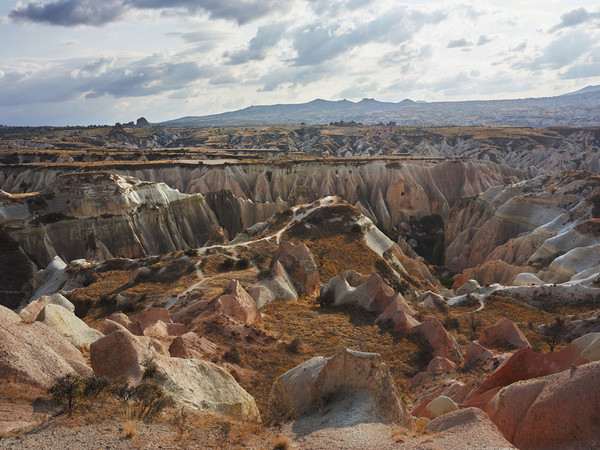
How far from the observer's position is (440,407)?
451 inches

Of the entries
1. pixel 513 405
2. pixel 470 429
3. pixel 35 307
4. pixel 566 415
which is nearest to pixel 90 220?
pixel 35 307

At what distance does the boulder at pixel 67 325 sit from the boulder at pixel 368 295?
41.5 ft

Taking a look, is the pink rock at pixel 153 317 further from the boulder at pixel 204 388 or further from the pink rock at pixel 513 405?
the pink rock at pixel 513 405

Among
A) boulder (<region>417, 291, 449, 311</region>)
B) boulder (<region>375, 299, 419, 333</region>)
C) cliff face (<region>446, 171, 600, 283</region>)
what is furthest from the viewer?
cliff face (<region>446, 171, 600, 283</region>)

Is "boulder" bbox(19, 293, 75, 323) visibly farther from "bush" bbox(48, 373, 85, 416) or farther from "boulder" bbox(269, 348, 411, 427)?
"boulder" bbox(269, 348, 411, 427)

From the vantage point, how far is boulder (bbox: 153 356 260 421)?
9.48 meters

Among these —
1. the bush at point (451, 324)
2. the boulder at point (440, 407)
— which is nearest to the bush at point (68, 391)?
the boulder at point (440, 407)

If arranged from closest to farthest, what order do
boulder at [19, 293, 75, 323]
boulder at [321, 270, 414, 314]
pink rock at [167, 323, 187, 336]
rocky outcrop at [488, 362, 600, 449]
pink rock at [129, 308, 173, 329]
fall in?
rocky outcrop at [488, 362, 600, 449], boulder at [19, 293, 75, 323], pink rock at [167, 323, 187, 336], pink rock at [129, 308, 173, 329], boulder at [321, 270, 414, 314]

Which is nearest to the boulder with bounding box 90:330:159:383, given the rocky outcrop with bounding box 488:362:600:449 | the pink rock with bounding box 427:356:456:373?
the rocky outcrop with bounding box 488:362:600:449

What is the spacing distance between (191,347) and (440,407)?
26.5 ft

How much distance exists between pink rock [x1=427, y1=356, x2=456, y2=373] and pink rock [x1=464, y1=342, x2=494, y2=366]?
61cm

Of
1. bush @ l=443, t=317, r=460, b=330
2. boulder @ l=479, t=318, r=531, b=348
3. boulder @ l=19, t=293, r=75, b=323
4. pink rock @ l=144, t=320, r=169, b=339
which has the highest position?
boulder @ l=19, t=293, r=75, b=323

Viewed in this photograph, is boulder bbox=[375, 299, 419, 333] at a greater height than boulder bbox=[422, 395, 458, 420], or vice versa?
boulder bbox=[422, 395, 458, 420]

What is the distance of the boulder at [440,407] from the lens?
447 inches
